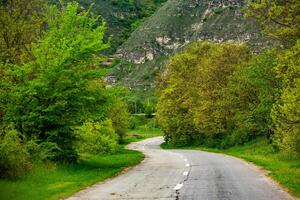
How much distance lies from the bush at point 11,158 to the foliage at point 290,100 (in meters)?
10.7

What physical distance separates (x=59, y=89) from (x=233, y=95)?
27746 mm

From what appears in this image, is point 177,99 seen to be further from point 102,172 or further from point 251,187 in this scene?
point 251,187

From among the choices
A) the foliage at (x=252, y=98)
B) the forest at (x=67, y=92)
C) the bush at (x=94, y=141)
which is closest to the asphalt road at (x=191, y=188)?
the forest at (x=67, y=92)

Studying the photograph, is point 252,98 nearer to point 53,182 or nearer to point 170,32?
point 53,182

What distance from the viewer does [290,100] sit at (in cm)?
2312

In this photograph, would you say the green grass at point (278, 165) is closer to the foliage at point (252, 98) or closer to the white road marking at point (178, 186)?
the foliage at point (252, 98)

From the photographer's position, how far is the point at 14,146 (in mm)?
19094

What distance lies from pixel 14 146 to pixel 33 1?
12.2 m

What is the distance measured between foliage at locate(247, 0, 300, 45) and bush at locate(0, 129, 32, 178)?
10538mm

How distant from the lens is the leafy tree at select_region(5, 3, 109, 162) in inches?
936

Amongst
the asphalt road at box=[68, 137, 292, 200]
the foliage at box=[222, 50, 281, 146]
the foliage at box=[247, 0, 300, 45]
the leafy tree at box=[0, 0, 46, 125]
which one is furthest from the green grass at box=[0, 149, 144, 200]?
the foliage at box=[222, 50, 281, 146]

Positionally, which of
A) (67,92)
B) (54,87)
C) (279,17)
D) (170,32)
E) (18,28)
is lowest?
(67,92)

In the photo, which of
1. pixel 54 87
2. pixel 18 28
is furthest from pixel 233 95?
pixel 54 87

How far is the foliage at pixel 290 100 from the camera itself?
16.9 metres
